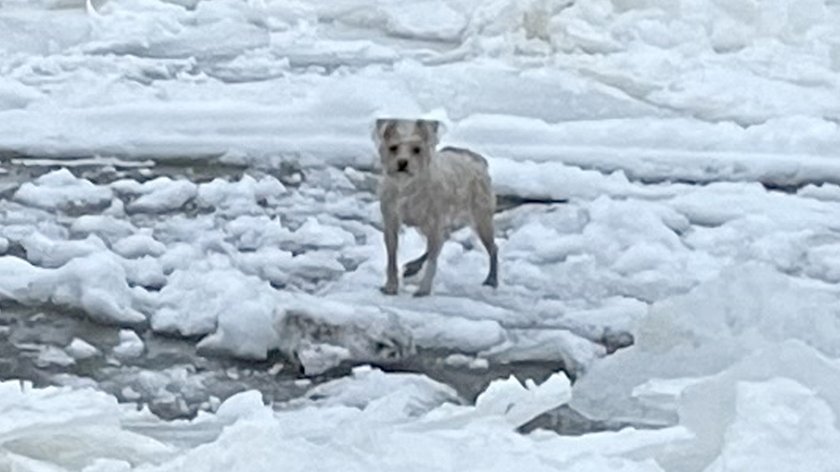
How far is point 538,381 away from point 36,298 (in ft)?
6.02

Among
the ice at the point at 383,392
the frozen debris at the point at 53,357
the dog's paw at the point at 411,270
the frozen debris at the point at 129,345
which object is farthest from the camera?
the dog's paw at the point at 411,270

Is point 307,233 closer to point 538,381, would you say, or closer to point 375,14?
point 538,381

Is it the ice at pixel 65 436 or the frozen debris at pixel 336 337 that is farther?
the frozen debris at pixel 336 337

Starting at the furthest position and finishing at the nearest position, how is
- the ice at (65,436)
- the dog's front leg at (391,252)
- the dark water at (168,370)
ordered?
the dog's front leg at (391,252), the dark water at (168,370), the ice at (65,436)

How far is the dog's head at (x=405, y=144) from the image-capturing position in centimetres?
639

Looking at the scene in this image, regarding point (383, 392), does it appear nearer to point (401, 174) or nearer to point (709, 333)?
point (709, 333)

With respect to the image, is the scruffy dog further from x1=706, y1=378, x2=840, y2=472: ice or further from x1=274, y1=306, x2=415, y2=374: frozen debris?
x1=706, y1=378, x2=840, y2=472: ice

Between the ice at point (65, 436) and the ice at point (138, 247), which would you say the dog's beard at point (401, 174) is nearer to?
the ice at point (138, 247)

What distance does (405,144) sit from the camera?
640 cm

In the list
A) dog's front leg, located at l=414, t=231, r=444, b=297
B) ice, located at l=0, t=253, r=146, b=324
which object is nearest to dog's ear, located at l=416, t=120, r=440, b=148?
dog's front leg, located at l=414, t=231, r=444, b=297

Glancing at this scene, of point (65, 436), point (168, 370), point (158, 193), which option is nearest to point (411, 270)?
point (168, 370)

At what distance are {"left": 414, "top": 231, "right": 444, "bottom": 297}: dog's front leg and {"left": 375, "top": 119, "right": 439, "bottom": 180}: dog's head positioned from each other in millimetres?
274

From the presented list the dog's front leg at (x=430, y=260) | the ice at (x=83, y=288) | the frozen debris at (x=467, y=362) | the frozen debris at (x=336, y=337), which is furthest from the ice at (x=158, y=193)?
the frozen debris at (x=467, y=362)

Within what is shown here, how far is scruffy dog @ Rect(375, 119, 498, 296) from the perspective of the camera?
253 inches
